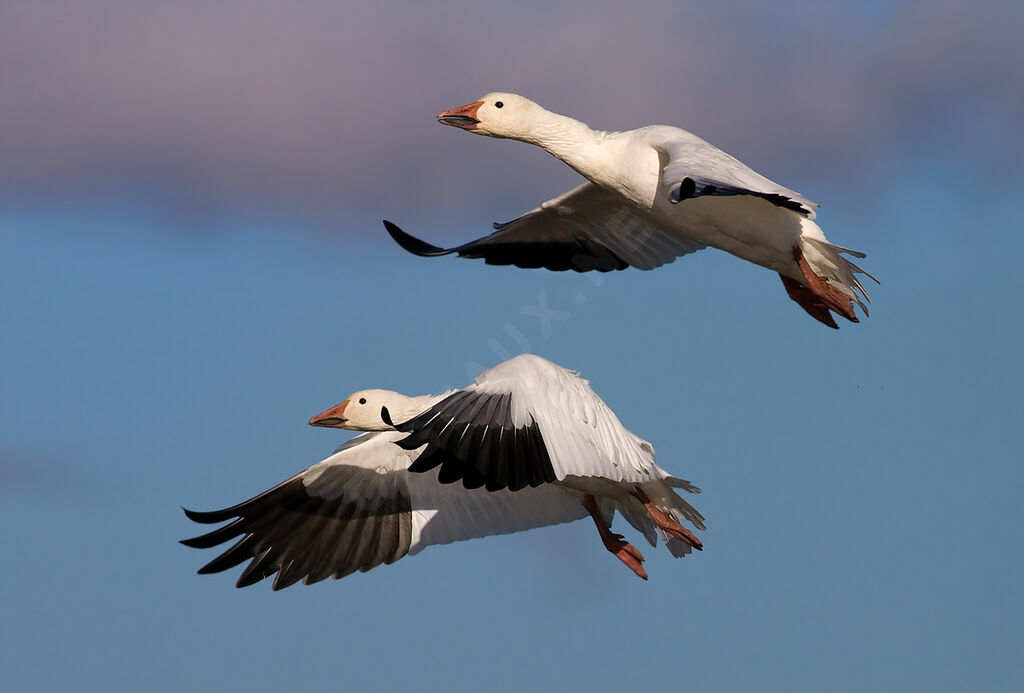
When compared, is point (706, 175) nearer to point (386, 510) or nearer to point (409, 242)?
point (409, 242)

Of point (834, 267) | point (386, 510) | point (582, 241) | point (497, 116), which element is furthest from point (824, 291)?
point (386, 510)

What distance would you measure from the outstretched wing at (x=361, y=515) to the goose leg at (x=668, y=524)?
1.16m

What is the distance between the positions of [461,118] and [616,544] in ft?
12.6

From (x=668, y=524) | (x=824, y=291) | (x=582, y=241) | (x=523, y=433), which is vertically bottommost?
(x=668, y=524)

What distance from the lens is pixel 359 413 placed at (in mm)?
13188

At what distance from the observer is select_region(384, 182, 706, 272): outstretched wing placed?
535 inches

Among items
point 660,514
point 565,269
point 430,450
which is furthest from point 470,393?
point 565,269

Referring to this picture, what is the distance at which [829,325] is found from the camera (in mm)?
12352

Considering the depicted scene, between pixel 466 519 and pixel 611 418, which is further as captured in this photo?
pixel 466 519

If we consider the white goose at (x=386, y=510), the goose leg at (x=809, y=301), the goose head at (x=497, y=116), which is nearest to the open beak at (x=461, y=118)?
the goose head at (x=497, y=116)

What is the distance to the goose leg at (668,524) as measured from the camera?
40.2 feet

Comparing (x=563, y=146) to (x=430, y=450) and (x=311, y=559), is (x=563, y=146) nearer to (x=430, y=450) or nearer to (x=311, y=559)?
(x=430, y=450)

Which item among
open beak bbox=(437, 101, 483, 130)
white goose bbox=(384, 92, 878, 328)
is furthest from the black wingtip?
open beak bbox=(437, 101, 483, 130)

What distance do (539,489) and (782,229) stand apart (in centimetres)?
340
